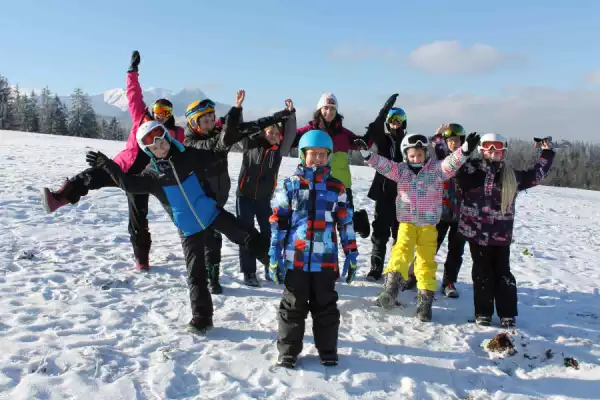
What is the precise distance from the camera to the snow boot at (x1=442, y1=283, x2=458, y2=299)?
6566 millimetres

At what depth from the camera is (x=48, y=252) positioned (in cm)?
732

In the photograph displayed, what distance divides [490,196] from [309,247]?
279cm

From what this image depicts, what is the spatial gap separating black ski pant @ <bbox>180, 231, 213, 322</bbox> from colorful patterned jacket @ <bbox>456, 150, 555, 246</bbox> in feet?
12.1

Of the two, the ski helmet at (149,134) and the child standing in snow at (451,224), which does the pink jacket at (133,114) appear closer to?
the ski helmet at (149,134)

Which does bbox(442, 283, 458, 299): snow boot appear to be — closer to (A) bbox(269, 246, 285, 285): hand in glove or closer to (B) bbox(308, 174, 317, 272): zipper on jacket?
(B) bbox(308, 174, 317, 272): zipper on jacket

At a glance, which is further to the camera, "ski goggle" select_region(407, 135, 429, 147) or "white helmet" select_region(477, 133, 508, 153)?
"ski goggle" select_region(407, 135, 429, 147)

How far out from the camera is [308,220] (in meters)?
4.32

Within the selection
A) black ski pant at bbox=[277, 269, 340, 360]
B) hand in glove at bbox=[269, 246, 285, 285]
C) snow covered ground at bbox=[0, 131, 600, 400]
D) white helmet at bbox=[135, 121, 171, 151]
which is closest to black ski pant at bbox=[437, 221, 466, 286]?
snow covered ground at bbox=[0, 131, 600, 400]

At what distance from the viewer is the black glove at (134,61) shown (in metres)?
6.39

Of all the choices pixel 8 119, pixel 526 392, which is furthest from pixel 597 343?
pixel 8 119

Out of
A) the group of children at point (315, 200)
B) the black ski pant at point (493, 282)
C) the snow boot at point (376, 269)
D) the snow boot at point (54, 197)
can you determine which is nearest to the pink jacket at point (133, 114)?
the group of children at point (315, 200)

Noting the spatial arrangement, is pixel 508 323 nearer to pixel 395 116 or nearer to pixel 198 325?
pixel 395 116

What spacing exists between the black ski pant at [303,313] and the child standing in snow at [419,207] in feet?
5.49

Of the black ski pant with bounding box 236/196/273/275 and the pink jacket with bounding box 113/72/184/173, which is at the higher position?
the pink jacket with bounding box 113/72/184/173
